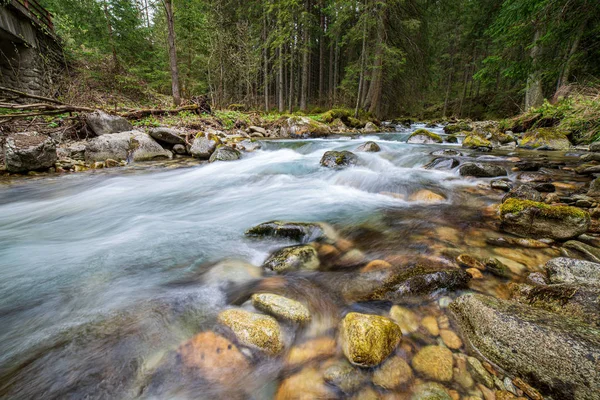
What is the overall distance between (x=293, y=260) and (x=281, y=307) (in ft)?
2.35

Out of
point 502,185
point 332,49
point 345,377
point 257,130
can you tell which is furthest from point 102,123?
point 332,49

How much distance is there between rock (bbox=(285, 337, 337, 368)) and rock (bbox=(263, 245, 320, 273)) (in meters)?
0.86

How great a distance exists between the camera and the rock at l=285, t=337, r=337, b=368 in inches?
61.9

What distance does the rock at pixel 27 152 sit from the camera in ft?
18.6

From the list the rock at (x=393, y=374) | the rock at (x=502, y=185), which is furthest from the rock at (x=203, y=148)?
the rock at (x=393, y=374)

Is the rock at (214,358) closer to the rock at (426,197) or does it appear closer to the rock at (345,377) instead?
the rock at (345,377)

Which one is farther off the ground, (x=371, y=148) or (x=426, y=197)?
(x=371, y=148)

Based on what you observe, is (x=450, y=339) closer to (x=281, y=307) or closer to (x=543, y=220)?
(x=281, y=307)

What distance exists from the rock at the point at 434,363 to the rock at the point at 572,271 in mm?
1274

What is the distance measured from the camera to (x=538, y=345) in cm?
135

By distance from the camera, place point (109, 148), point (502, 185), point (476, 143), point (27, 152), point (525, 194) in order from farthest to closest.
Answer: point (476, 143), point (109, 148), point (27, 152), point (502, 185), point (525, 194)

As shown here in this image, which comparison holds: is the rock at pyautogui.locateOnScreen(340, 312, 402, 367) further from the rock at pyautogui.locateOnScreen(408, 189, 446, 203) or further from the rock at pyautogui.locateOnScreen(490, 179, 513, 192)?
the rock at pyautogui.locateOnScreen(490, 179, 513, 192)

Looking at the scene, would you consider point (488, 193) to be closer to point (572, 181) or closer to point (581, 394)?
point (572, 181)

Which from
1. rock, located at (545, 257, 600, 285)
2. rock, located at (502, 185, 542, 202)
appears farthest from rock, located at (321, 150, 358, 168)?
rock, located at (545, 257, 600, 285)
